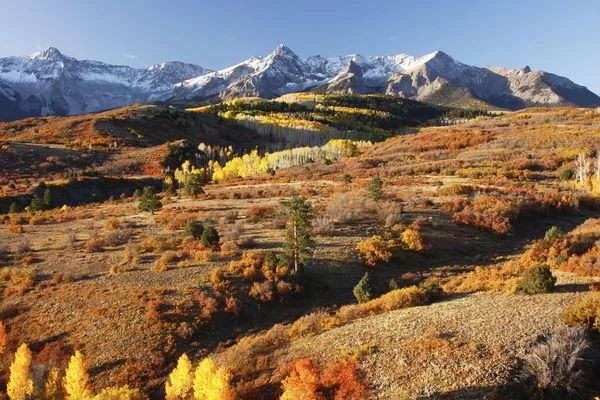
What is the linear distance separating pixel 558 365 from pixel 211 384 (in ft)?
34.5

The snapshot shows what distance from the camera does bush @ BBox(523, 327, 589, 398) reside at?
10039mm

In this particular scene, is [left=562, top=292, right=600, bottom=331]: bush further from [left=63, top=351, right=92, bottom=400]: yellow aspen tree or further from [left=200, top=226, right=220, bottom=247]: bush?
[left=200, top=226, right=220, bottom=247]: bush

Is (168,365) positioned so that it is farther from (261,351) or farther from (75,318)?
(75,318)

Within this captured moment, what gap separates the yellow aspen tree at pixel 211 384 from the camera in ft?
37.2

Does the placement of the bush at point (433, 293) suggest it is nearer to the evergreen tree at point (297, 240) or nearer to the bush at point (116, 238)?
the evergreen tree at point (297, 240)

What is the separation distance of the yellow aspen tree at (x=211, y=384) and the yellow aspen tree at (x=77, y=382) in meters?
4.05

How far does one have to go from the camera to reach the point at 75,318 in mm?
17719

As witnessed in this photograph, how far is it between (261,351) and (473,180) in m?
43.0

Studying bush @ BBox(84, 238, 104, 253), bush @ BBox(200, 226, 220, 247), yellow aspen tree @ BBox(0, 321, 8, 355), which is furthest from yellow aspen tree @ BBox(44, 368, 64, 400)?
bush @ BBox(84, 238, 104, 253)

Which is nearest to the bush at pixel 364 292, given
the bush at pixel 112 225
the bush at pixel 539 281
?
the bush at pixel 539 281

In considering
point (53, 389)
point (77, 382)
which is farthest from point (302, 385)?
point (53, 389)

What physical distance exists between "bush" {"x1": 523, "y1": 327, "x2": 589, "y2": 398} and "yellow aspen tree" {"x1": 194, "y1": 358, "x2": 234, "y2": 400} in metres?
9.19

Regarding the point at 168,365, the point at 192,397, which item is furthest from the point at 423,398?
the point at 168,365

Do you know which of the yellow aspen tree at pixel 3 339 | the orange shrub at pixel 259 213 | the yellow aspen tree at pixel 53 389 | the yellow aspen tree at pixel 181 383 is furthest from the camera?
the orange shrub at pixel 259 213
